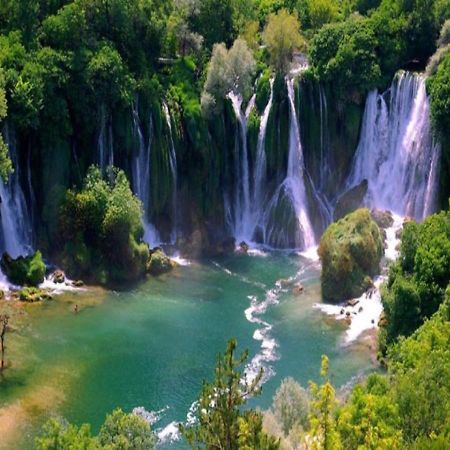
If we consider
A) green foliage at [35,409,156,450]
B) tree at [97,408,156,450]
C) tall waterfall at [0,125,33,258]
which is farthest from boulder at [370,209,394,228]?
tree at [97,408,156,450]

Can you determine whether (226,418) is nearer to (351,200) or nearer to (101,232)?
(101,232)

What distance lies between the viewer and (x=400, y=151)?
2741 inches

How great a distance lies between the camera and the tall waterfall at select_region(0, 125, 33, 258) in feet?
190

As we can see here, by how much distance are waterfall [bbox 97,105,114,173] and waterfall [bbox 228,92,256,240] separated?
39.4 feet

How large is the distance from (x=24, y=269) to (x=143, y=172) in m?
14.1

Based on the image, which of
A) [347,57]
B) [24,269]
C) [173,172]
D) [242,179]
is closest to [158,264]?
[173,172]

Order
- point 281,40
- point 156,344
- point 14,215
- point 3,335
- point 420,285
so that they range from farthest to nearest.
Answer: point 281,40 → point 14,215 → point 156,344 → point 3,335 → point 420,285

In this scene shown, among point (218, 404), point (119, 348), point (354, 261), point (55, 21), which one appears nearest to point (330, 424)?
point (218, 404)

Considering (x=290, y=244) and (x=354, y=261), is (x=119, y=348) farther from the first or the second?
(x=290, y=244)

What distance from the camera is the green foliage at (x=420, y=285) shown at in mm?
45125

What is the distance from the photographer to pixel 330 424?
19203 millimetres

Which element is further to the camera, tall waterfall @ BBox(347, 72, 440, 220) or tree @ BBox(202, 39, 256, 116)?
Answer: tall waterfall @ BBox(347, 72, 440, 220)

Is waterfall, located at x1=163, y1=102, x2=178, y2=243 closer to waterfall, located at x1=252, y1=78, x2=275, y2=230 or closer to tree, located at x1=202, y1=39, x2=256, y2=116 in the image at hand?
tree, located at x1=202, y1=39, x2=256, y2=116

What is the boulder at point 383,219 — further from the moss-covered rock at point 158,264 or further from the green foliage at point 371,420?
the green foliage at point 371,420
